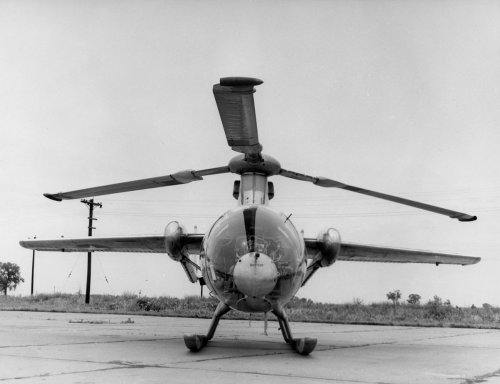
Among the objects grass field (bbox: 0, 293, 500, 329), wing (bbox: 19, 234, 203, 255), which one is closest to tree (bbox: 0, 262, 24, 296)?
grass field (bbox: 0, 293, 500, 329)

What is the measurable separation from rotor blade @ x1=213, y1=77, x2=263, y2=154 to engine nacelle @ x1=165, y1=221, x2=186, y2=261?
5462mm

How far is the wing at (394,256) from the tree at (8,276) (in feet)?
394

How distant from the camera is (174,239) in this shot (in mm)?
11875

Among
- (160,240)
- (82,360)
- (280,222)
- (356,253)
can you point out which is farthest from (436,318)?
(82,360)

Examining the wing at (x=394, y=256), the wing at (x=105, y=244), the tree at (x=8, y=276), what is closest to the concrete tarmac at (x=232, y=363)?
the wing at (x=394, y=256)

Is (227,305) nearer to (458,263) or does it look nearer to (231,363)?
(231,363)

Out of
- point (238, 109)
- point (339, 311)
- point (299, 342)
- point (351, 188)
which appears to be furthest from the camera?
point (339, 311)

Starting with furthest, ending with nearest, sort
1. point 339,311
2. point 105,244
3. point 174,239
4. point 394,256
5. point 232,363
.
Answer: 1. point 339,311
2. point 105,244
3. point 394,256
4. point 174,239
5. point 232,363

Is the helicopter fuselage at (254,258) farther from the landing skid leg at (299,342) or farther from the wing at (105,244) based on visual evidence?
the wing at (105,244)

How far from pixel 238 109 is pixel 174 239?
6595 millimetres

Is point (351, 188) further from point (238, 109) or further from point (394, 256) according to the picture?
point (238, 109)

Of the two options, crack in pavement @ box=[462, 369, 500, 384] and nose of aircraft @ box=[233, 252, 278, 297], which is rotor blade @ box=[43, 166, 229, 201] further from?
crack in pavement @ box=[462, 369, 500, 384]

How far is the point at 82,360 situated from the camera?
848cm

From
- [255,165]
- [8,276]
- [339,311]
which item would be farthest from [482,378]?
[8,276]
